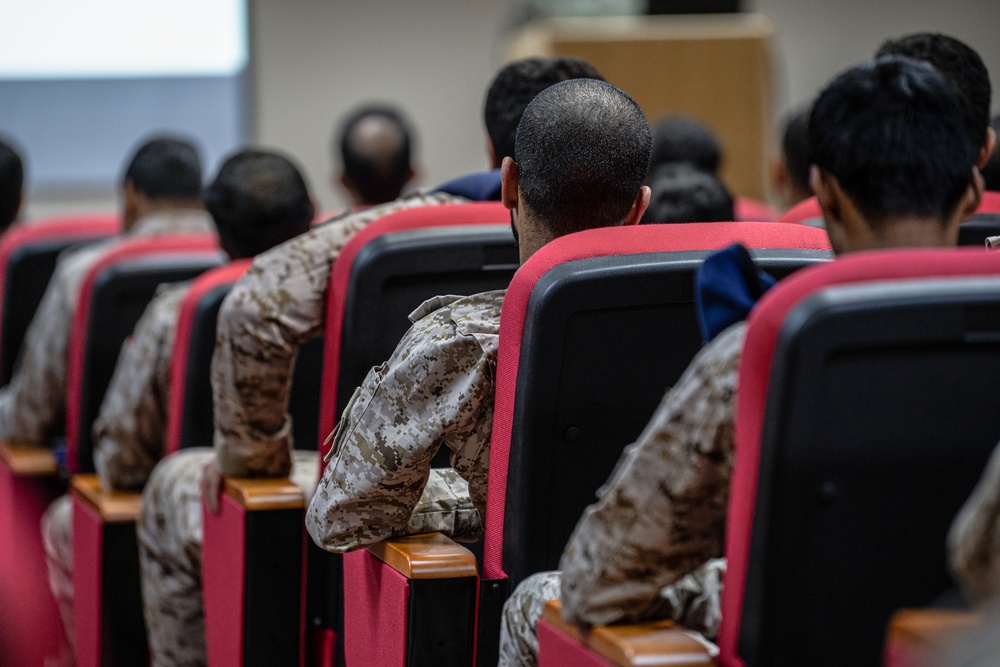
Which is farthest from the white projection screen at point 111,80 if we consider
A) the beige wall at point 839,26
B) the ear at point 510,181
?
the ear at point 510,181

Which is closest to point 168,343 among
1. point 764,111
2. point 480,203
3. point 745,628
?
point 480,203

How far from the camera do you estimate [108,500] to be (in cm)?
259

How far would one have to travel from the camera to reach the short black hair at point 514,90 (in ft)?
7.41

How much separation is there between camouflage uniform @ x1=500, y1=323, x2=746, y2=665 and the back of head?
187cm

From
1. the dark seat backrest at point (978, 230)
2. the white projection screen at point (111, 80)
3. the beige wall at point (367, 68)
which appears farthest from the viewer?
the beige wall at point (367, 68)

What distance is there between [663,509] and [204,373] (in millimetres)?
1339

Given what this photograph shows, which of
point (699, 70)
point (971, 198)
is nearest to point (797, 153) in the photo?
point (971, 198)

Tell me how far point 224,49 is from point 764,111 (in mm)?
2580

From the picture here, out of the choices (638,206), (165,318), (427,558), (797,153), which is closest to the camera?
(427,558)

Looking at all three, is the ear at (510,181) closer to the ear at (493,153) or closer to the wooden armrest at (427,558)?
the wooden armrest at (427,558)

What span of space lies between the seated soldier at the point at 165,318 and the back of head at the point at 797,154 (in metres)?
1.15

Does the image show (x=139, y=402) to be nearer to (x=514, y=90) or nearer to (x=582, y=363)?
(x=514, y=90)

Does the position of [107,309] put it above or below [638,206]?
below

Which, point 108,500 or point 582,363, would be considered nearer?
point 582,363
